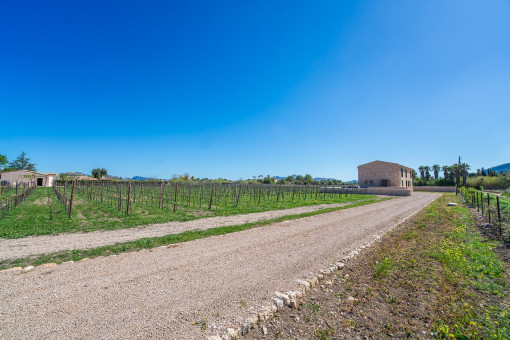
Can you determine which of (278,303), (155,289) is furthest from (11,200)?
(278,303)

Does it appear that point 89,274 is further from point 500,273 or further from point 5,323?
point 500,273

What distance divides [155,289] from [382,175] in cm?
5505

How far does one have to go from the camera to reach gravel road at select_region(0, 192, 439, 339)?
317 centimetres

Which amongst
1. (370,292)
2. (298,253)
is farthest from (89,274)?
(370,292)

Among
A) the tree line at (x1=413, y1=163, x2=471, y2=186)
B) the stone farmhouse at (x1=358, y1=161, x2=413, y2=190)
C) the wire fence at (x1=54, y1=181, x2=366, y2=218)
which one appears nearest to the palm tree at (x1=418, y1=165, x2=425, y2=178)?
the tree line at (x1=413, y1=163, x2=471, y2=186)

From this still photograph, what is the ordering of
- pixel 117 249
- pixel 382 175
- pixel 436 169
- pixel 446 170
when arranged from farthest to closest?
pixel 436 169 < pixel 446 170 < pixel 382 175 < pixel 117 249

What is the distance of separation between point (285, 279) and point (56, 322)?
389 centimetres

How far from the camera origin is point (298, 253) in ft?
21.9

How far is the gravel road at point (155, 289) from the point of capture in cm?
317

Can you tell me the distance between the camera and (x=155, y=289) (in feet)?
14.1

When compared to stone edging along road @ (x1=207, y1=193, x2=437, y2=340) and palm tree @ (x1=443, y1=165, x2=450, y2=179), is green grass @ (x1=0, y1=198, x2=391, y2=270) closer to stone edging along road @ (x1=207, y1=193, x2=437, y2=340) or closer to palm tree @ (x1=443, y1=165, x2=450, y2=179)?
stone edging along road @ (x1=207, y1=193, x2=437, y2=340)

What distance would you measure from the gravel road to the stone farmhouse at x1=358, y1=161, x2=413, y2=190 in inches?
1951

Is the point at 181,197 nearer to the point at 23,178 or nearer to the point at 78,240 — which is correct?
the point at 78,240

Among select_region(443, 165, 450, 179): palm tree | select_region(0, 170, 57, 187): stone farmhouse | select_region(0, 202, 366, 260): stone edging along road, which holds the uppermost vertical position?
select_region(443, 165, 450, 179): palm tree
